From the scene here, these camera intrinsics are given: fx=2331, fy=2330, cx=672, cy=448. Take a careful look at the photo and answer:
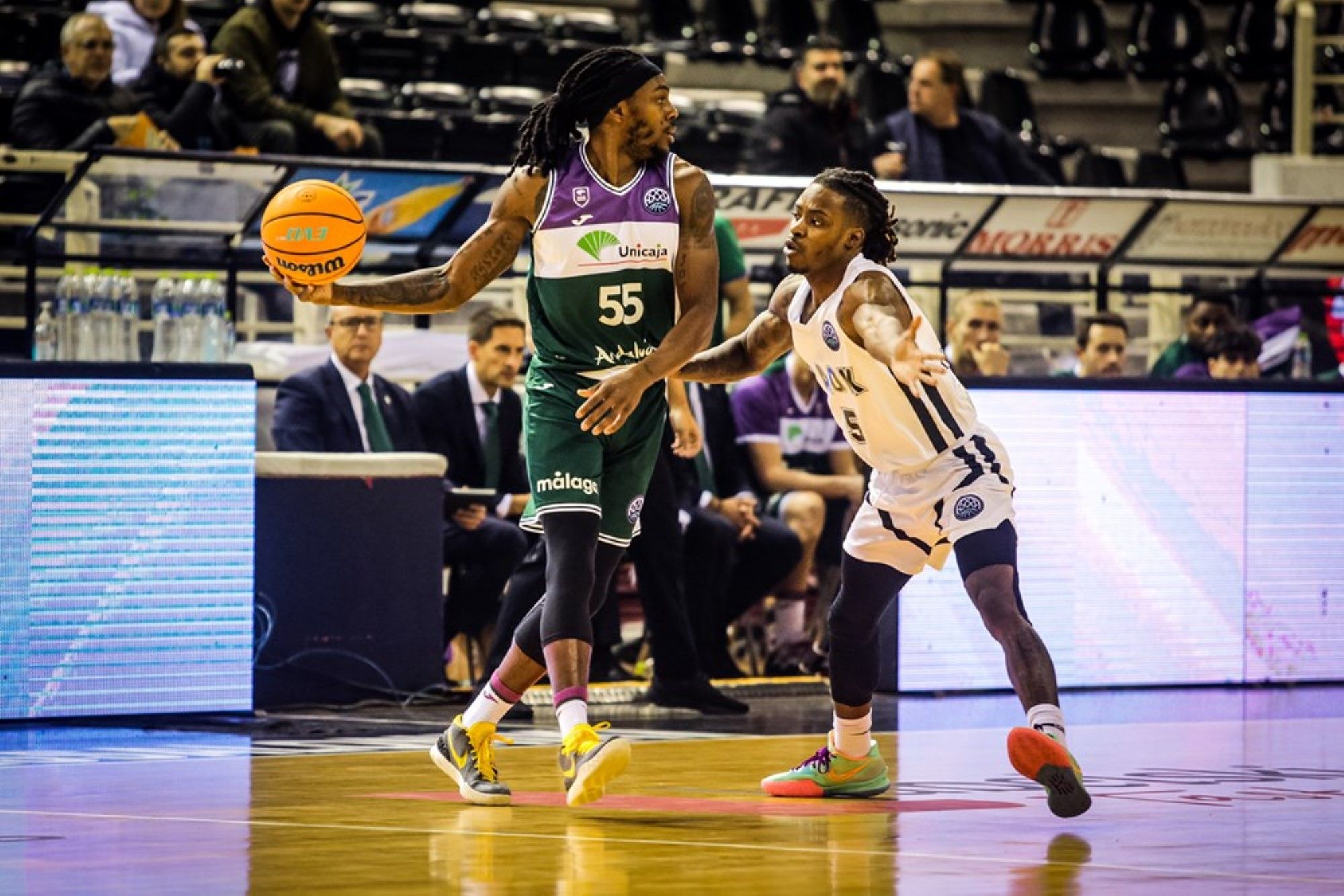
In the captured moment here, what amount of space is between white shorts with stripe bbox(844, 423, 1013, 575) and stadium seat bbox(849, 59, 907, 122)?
1087 cm

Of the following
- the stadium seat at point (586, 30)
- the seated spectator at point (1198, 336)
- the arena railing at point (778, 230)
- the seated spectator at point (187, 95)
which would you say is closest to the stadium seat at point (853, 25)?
the stadium seat at point (586, 30)

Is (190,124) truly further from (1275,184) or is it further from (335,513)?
(1275,184)

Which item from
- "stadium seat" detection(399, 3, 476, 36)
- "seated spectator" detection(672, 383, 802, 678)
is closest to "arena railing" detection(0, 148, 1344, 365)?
"seated spectator" detection(672, 383, 802, 678)

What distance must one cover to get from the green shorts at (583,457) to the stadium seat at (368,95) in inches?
362

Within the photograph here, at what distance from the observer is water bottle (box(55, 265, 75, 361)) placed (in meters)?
8.70

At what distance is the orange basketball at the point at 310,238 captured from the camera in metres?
5.93

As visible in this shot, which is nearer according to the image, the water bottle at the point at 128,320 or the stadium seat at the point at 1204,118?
the water bottle at the point at 128,320

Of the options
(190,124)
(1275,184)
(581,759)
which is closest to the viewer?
(581,759)

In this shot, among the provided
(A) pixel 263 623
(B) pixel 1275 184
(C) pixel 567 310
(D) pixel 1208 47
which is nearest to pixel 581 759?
(C) pixel 567 310

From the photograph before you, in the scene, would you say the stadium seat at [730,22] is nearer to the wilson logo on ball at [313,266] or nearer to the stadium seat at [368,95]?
the stadium seat at [368,95]

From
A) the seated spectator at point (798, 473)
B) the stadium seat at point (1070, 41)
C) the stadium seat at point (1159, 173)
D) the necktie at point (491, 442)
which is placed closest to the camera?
the necktie at point (491, 442)

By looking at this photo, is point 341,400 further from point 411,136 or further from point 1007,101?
point 1007,101

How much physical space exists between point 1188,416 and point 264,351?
12.8 ft

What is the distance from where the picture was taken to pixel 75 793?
246 inches
